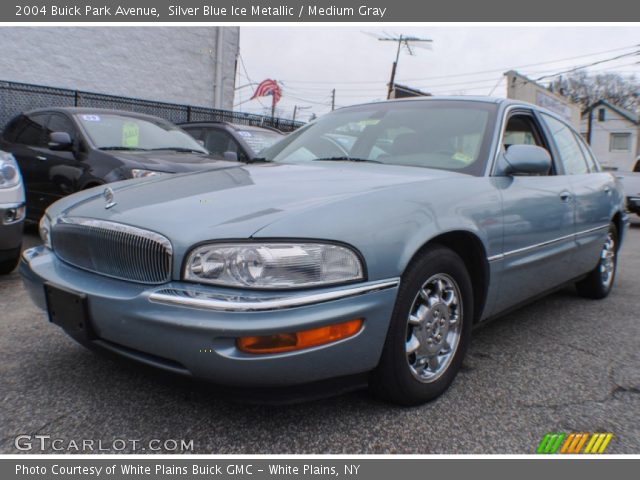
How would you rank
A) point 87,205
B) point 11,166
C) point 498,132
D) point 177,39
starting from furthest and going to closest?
point 177,39 → point 11,166 → point 498,132 → point 87,205

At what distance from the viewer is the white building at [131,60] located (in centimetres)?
1230

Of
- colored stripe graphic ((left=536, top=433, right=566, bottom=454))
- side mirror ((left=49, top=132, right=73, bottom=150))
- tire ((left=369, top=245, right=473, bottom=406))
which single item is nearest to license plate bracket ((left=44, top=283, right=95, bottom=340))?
tire ((left=369, top=245, right=473, bottom=406))

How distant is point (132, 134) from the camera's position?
5.97 m

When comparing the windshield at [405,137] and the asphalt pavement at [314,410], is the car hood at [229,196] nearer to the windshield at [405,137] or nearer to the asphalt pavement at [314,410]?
the windshield at [405,137]

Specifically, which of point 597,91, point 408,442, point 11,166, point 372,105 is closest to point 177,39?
point 11,166

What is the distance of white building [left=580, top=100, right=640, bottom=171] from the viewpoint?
39.8 meters

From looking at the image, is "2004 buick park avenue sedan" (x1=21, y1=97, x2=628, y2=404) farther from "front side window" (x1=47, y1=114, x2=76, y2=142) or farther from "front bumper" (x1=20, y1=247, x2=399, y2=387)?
"front side window" (x1=47, y1=114, x2=76, y2=142)

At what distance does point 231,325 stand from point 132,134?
15.7ft

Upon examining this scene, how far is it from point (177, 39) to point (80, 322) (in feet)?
48.5

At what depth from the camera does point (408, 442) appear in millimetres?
2037

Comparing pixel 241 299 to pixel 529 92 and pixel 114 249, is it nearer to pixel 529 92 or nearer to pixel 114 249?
pixel 114 249

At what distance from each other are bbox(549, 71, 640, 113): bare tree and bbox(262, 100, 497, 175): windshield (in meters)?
56.9

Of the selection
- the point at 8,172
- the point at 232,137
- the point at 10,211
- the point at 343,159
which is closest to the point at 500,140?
the point at 343,159
